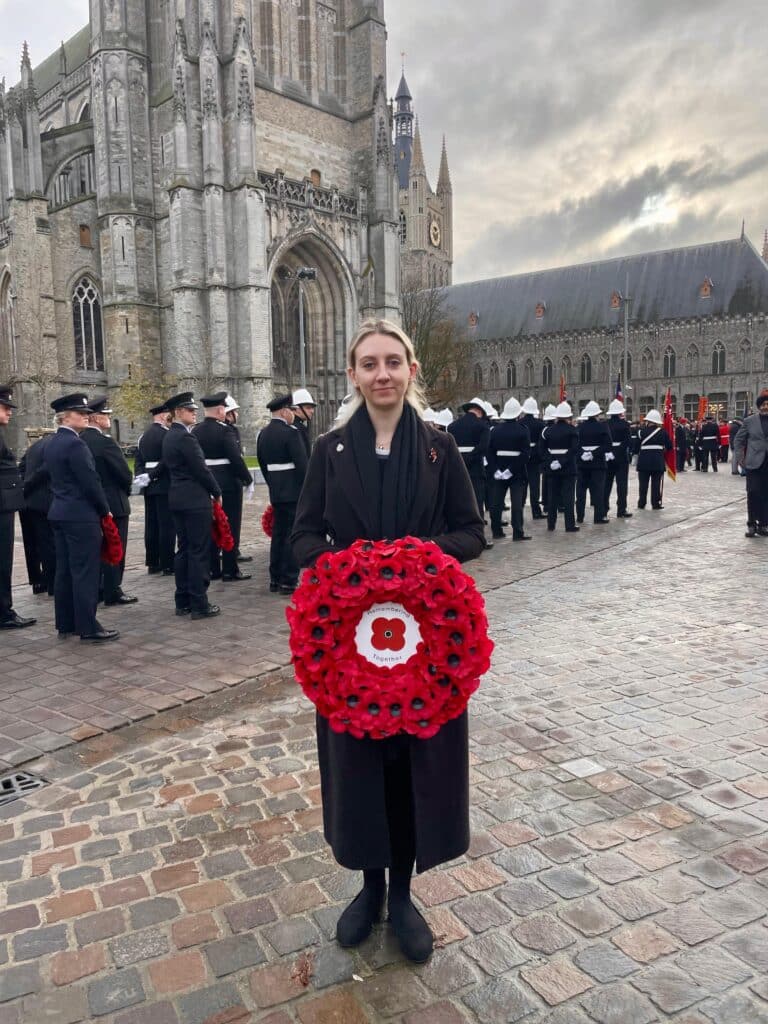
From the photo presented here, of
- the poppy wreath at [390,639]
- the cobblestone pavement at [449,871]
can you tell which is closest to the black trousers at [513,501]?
the cobblestone pavement at [449,871]

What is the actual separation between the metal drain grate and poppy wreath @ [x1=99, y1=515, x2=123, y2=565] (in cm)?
353

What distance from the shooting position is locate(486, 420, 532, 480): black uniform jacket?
39.5ft

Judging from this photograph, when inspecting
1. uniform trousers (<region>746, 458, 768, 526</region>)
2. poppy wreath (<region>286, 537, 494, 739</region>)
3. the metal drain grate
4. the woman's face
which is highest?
the woman's face

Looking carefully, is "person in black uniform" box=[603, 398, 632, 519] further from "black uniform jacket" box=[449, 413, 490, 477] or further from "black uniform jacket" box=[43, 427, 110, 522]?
"black uniform jacket" box=[43, 427, 110, 522]

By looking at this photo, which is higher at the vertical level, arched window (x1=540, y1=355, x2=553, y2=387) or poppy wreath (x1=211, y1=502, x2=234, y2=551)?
arched window (x1=540, y1=355, x2=553, y2=387)

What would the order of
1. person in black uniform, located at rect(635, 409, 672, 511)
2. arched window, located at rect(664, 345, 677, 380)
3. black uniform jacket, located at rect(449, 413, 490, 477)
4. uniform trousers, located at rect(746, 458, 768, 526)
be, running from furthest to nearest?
arched window, located at rect(664, 345, 677, 380) → person in black uniform, located at rect(635, 409, 672, 511) → uniform trousers, located at rect(746, 458, 768, 526) → black uniform jacket, located at rect(449, 413, 490, 477)

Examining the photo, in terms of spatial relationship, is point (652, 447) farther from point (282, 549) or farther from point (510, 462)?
point (282, 549)

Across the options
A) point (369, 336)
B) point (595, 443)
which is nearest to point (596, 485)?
point (595, 443)

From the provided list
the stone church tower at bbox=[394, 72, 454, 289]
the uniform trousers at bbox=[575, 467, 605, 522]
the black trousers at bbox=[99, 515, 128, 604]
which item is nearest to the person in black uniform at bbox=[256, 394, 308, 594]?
the black trousers at bbox=[99, 515, 128, 604]

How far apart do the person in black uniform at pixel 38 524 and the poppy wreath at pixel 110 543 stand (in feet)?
3.63

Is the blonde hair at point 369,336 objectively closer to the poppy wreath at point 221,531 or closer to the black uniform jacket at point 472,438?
the poppy wreath at point 221,531

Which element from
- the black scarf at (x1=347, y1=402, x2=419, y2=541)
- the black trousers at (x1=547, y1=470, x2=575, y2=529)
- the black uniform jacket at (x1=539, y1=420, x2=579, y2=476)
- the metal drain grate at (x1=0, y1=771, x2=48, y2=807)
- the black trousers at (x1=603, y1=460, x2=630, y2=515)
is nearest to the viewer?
the black scarf at (x1=347, y1=402, x2=419, y2=541)

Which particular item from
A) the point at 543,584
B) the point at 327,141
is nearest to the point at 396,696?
the point at 543,584

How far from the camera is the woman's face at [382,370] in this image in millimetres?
2637
